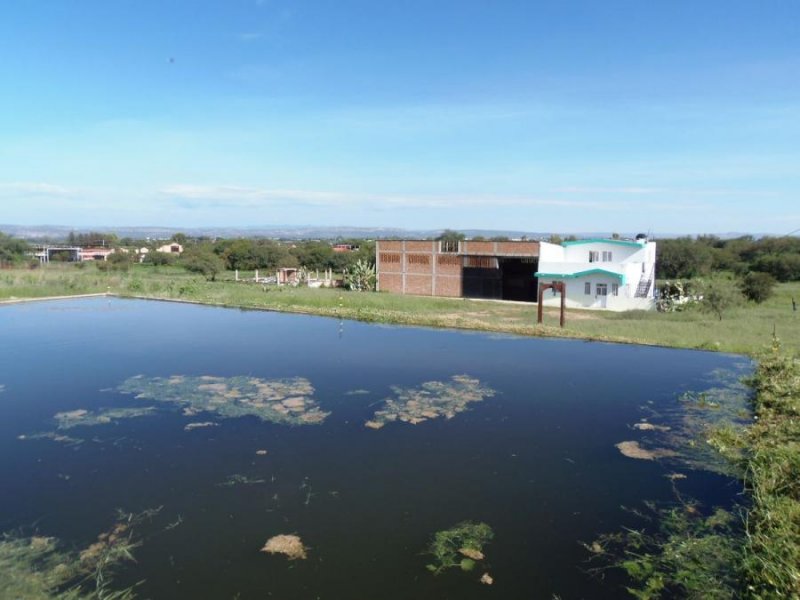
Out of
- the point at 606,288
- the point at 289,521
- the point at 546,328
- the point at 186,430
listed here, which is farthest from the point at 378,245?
the point at 289,521

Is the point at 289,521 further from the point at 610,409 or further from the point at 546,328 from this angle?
the point at 546,328

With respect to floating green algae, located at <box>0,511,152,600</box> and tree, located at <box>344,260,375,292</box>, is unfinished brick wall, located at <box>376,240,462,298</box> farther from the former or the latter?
floating green algae, located at <box>0,511,152,600</box>

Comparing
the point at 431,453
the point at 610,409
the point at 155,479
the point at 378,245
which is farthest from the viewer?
the point at 378,245

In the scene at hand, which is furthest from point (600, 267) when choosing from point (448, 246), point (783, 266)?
point (783, 266)

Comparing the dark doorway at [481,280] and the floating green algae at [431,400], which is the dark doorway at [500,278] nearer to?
the dark doorway at [481,280]

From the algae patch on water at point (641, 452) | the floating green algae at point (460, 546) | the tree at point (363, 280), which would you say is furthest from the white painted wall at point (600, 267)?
the floating green algae at point (460, 546)
